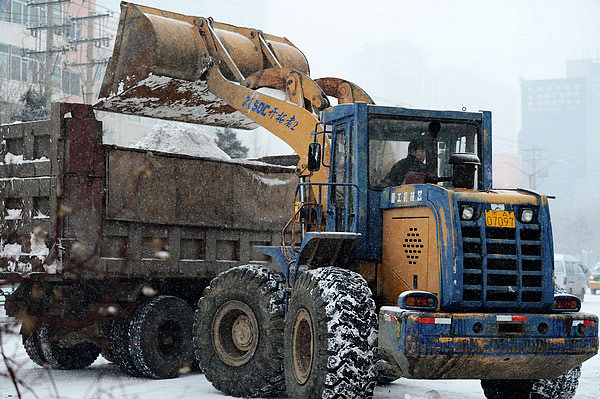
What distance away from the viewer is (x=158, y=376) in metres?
10.7

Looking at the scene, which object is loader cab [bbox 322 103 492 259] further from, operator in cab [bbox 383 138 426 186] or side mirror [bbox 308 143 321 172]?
side mirror [bbox 308 143 321 172]

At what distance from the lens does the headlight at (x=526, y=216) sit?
7.66 m

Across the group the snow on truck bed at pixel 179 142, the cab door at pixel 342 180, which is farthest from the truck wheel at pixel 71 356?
the cab door at pixel 342 180

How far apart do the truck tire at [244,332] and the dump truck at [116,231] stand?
2.18ft

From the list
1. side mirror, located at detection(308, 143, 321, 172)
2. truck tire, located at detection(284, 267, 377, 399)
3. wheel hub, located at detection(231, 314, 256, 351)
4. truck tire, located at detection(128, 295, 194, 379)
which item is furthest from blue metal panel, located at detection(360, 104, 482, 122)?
truck tire, located at detection(128, 295, 194, 379)

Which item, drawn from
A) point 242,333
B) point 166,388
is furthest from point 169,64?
point 166,388

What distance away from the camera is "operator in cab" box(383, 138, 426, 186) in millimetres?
8305

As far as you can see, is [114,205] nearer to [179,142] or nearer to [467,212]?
[179,142]

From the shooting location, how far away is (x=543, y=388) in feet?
27.9

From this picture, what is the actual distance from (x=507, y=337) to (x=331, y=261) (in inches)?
75.8

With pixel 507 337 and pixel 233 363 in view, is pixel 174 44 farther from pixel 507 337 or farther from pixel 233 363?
pixel 507 337

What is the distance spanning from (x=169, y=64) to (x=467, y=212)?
499 cm

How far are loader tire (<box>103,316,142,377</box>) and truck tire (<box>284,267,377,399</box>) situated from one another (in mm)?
3410

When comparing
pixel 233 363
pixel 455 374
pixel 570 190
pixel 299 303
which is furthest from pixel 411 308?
pixel 570 190
